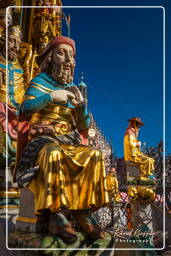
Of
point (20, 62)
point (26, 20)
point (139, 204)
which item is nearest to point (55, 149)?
point (20, 62)

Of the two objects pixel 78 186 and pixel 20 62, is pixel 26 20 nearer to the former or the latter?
pixel 20 62

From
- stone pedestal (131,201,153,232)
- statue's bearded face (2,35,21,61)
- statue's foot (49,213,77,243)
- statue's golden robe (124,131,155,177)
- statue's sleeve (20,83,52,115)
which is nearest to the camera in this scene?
statue's foot (49,213,77,243)

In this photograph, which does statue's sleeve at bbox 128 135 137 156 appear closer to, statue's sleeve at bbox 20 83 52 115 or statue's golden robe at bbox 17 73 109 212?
statue's golden robe at bbox 17 73 109 212

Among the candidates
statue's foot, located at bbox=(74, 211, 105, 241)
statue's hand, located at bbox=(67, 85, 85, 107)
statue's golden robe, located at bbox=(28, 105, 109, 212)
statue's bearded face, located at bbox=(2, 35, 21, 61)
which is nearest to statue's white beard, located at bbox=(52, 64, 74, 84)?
statue's hand, located at bbox=(67, 85, 85, 107)

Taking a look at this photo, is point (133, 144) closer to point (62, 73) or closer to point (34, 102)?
point (62, 73)

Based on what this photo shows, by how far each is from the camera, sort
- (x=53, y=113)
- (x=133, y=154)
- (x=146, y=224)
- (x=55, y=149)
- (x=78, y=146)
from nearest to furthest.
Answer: (x=55, y=149) → (x=78, y=146) → (x=53, y=113) → (x=146, y=224) → (x=133, y=154)

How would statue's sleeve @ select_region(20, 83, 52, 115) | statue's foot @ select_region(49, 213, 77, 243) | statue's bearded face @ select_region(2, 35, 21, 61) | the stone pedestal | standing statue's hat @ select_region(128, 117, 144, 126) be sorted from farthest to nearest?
standing statue's hat @ select_region(128, 117, 144, 126) < the stone pedestal < statue's bearded face @ select_region(2, 35, 21, 61) < statue's sleeve @ select_region(20, 83, 52, 115) < statue's foot @ select_region(49, 213, 77, 243)

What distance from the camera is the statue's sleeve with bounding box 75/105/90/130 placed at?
312 cm

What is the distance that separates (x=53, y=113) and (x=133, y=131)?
4275mm

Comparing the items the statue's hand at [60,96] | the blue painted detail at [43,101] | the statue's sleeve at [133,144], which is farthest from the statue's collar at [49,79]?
the statue's sleeve at [133,144]

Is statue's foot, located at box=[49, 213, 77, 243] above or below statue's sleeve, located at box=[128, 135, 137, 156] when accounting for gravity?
below

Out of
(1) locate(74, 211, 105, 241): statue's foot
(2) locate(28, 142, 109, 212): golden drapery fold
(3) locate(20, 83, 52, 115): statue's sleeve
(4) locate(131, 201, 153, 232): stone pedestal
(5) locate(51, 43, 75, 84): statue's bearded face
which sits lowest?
(4) locate(131, 201, 153, 232): stone pedestal

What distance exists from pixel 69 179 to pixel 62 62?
142 cm

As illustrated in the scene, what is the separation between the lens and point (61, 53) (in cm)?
307
